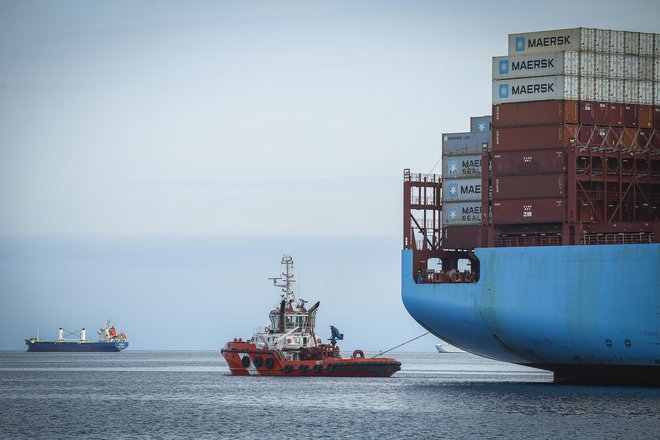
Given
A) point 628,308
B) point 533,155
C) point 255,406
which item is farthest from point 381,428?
point 533,155

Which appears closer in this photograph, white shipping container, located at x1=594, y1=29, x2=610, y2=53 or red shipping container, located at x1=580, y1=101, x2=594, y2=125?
red shipping container, located at x1=580, y1=101, x2=594, y2=125

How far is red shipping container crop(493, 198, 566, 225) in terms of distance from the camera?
67125 mm

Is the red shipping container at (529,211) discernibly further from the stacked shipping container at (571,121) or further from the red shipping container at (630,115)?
the red shipping container at (630,115)

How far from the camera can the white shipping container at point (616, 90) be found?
227ft

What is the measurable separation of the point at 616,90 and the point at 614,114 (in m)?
1.34

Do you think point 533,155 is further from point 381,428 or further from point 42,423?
point 42,423

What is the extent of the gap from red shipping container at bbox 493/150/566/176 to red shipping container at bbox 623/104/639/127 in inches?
183

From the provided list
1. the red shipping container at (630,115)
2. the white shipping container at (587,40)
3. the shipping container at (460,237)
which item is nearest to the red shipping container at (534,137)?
the red shipping container at (630,115)

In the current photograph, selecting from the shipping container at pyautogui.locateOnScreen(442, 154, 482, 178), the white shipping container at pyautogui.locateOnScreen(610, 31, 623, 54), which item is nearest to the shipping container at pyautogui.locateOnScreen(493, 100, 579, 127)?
the white shipping container at pyautogui.locateOnScreen(610, 31, 623, 54)

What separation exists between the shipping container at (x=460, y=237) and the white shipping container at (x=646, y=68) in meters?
12.5

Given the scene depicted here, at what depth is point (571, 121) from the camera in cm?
6794

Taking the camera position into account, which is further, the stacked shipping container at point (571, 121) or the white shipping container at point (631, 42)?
the white shipping container at point (631, 42)

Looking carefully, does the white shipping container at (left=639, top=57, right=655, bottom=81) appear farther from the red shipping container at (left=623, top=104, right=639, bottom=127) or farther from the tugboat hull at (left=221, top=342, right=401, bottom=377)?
the tugboat hull at (left=221, top=342, right=401, bottom=377)

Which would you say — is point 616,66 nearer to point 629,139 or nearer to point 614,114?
point 614,114
